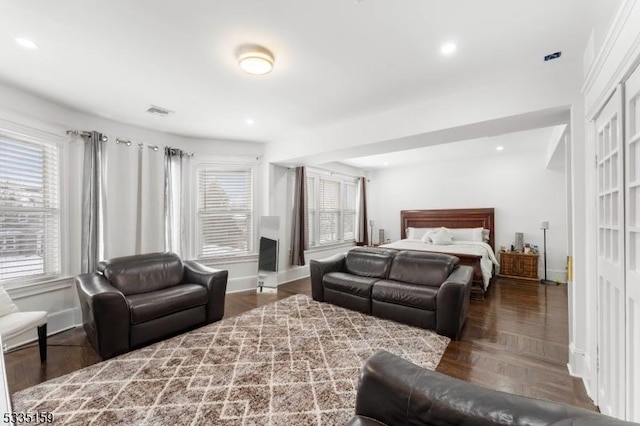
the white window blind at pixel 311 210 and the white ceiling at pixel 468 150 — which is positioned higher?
the white ceiling at pixel 468 150

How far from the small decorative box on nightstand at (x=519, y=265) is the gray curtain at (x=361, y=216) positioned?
10.2 ft

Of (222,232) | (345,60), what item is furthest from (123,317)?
(345,60)

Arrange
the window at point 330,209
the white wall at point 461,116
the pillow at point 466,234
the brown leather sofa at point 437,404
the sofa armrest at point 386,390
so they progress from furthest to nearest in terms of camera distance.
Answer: the window at point 330,209 → the pillow at point 466,234 → the white wall at point 461,116 → the sofa armrest at point 386,390 → the brown leather sofa at point 437,404

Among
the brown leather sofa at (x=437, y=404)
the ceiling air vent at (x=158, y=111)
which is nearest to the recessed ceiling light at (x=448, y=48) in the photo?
the brown leather sofa at (x=437, y=404)

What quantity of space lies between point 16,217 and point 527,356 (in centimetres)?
543

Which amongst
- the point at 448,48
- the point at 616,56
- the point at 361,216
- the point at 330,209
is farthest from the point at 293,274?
the point at 616,56

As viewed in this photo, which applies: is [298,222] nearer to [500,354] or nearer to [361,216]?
[361,216]

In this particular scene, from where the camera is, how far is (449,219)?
21.6ft

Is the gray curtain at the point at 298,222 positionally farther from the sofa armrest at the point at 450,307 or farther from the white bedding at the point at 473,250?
the sofa armrest at the point at 450,307

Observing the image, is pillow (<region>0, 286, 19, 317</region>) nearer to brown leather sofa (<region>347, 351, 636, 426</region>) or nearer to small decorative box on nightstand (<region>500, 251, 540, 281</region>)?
brown leather sofa (<region>347, 351, 636, 426</region>)

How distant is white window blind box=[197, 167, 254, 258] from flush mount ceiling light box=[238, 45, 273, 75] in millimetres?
2838

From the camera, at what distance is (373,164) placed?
711 centimetres

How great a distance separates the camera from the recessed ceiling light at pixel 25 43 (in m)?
2.04

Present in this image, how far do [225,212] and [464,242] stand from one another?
4.88m
